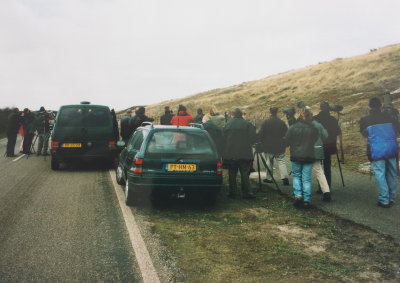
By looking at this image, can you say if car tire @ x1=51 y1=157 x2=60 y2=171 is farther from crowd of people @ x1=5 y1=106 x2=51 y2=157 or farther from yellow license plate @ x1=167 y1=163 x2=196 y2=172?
yellow license plate @ x1=167 y1=163 x2=196 y2=172

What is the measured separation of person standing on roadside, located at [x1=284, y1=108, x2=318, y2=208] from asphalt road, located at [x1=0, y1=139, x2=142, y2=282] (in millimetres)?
3520

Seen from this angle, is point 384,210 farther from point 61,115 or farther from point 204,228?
point 61,115

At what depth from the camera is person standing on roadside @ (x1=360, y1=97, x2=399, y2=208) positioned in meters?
7.43

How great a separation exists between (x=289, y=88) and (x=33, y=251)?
1871 inches

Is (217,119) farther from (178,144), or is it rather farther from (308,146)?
(178,144)

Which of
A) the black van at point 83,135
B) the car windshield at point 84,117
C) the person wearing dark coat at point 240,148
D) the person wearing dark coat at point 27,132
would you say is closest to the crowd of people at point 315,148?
the person wearing dark coat at point 240,148

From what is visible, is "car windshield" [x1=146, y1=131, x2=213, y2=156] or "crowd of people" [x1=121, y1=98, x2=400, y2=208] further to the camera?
"crowd of people" [x1=121, y1=98, x2=400, y2=208]

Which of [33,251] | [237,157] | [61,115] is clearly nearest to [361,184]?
[237,157]

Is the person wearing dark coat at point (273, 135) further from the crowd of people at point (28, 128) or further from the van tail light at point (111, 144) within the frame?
the crowd of people at point (28, 128)

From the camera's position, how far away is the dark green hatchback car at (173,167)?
6.99 m

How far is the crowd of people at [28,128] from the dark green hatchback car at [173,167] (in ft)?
35.4

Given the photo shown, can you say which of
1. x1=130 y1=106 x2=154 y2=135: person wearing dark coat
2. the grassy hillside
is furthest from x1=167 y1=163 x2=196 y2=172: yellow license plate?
the grassy hillside

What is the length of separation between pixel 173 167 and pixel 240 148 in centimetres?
195

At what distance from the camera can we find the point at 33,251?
4.87m
